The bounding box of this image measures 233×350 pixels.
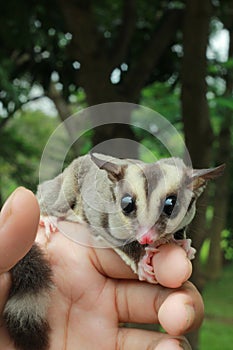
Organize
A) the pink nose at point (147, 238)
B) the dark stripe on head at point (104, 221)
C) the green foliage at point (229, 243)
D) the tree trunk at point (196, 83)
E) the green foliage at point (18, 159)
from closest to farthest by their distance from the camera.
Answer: the pink nose at point (147, 238)
the dark stripe on head at point (104, 221)
the green foliage at point (229, 243)
the tree trunk at point (196, 83)
the green foliage at point (18, 159)

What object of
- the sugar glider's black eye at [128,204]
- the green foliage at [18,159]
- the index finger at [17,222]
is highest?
the index finger at [17,222]

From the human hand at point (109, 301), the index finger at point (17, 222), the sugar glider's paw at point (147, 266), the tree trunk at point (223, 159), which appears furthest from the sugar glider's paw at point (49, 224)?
the tree trunk at point (223, 159)

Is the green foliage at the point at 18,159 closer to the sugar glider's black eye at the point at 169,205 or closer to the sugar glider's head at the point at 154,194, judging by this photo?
the sugar glider's head at the point at 154,194

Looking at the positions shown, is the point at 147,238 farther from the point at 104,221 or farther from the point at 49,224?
the point at 49,224

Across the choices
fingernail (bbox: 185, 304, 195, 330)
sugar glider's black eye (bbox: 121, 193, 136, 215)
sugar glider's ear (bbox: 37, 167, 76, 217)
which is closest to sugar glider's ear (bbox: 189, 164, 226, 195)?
sugar glider's black eye (bbox: 121, 193, 136, 215)

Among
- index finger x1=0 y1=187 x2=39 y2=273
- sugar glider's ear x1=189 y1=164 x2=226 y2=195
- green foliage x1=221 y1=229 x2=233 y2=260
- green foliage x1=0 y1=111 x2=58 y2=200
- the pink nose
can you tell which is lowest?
green foliage x1=0 y1=111 x2=58 y2=200

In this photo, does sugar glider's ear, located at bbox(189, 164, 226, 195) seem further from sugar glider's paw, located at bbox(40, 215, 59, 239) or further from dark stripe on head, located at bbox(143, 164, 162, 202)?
sugar glider's paw, located at bbox(40, 215, 59, 239)

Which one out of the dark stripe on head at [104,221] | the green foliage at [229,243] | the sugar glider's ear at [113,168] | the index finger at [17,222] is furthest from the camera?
the green foliage at [229,243]

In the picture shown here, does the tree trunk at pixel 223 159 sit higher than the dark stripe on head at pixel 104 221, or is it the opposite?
the dark stripe on head at pixel 104 221
